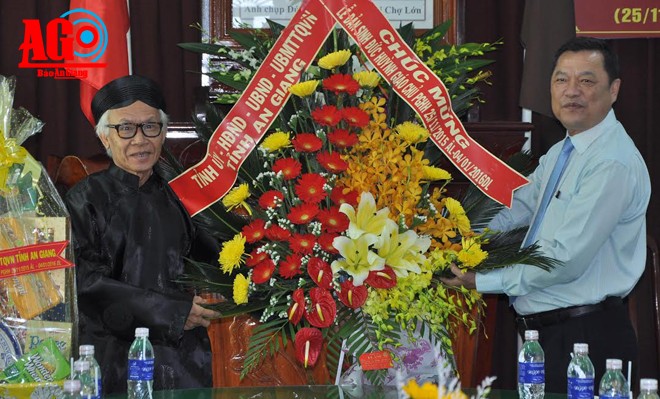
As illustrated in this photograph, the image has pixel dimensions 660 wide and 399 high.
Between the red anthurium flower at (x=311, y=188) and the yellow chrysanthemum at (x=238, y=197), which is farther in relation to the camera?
the yellow chrysanthemum at (x=238, y=197)

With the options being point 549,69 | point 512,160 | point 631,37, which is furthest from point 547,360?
point 631,37

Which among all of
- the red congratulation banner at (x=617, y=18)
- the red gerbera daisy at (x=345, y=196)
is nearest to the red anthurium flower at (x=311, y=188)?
the red gerbera daisy at (x=345, y=196)

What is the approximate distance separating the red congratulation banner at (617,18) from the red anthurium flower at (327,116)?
6.06ft

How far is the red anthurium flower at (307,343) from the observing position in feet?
7.59

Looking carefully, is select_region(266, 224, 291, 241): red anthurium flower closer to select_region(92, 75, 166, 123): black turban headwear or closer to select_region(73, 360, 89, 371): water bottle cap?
select_region(73, 360, 89, 371): water bottle cap

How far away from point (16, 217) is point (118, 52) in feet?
5.86

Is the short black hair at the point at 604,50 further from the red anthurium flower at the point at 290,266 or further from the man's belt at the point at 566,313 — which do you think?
the red anthurium flower at the point at 290,266

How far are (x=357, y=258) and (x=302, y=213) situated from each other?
165mm

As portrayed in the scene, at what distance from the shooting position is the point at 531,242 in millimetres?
2830

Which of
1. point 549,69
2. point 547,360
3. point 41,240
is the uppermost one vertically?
point 549,69

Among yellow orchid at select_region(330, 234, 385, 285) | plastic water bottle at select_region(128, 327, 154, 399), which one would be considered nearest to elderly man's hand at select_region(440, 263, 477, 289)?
yellow orchid at select_region(330, 234, 385, 285)

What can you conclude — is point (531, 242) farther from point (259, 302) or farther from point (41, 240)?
point (41, 240)

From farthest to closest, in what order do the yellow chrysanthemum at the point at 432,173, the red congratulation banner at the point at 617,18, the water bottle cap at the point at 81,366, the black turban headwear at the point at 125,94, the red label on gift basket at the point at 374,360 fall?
the red congratulation banner at the point at 617,18, the black turban headwear at the point at 125,94, the yellow chrysanthemum at the point at 432,173, the red label on gift basket at the point at 374,360, the water bottle cap at the point at 81,366

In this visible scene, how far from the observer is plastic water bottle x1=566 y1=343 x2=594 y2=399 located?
2020mm
